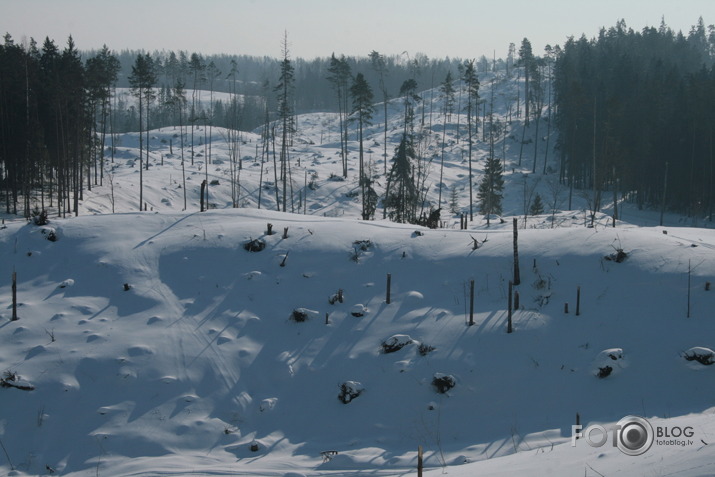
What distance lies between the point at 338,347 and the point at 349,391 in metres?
1.86

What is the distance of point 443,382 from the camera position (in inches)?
530

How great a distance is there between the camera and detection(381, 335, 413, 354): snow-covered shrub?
580 inches

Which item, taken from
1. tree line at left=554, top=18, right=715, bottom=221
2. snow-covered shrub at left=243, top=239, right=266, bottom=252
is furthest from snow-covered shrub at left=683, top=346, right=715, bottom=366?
tree line at left=554, top=18, right=715, bottom=221

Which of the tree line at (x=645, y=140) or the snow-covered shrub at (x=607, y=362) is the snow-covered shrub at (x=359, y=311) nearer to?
the snow-covered shrub at (x=607, y=362)

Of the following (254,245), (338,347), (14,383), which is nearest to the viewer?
(14,383)

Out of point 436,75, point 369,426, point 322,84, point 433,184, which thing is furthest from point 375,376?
point 436,75

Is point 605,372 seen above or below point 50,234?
below

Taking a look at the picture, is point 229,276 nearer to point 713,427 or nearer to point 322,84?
point 713,427

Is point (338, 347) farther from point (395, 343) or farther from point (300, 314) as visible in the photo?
point (300, 314)

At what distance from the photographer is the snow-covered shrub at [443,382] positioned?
44.0 feet

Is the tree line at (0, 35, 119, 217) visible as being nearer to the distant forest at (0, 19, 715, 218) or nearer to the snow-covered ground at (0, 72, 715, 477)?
the distant forest at (0, 19, 715, 218)

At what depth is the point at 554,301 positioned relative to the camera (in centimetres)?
1591

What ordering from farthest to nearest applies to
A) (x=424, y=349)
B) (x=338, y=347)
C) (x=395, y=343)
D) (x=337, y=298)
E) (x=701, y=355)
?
(x=337, y=298), (x=338, y=347), (x=395, y=343), (x=424, y=349), (x=701, y=355)

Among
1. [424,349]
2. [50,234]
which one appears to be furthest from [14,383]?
[424,349]
